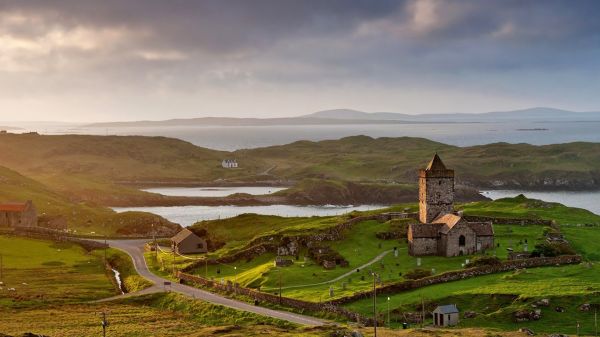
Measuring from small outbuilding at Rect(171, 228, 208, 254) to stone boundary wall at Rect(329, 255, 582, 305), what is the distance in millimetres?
45399

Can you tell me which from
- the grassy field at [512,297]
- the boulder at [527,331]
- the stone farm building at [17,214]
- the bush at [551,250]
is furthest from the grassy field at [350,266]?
the stone farm building at [17,214]

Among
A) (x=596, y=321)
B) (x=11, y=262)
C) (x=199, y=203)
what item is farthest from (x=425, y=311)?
(x=199, y=203)

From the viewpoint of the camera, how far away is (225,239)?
114 meters

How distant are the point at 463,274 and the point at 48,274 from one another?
5748 cm

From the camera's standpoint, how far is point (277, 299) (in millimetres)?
66750

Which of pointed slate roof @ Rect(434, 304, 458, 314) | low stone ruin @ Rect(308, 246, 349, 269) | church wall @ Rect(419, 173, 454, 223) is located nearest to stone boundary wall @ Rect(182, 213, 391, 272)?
low stone ruin @ Rect(308, 246, 349, 269)

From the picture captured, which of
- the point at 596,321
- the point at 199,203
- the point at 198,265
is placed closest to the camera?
the point at 596,321

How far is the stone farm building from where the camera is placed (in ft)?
429

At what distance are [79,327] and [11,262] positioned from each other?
40456mm

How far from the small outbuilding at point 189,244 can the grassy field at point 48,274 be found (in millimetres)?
11853

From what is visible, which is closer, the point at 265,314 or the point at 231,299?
the point at 265,314

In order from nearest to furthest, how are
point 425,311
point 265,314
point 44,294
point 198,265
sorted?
point 425,311
point 265,314
point 44,294
point 198,265

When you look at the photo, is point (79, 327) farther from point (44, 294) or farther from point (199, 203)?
point (199, 203)

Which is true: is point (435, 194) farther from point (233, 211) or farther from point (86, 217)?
point (233, 211)
